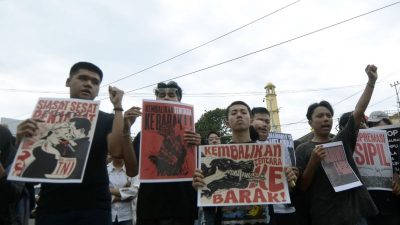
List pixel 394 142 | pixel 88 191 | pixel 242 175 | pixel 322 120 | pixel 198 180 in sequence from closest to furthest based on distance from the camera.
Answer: pixel 88 191 < pixel 198 180 < pixel 242 175 < pixel 322 120 < pixel 394 142

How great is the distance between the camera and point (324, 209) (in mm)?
3020

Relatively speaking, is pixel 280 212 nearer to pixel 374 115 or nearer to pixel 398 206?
pixel 398 206

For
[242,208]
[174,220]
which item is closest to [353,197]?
[242,208]

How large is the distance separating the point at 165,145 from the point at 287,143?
1.74m

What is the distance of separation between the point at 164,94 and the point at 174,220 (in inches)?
45.4

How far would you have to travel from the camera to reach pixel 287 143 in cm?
393

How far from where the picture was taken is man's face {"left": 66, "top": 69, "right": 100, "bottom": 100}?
8.56 ft

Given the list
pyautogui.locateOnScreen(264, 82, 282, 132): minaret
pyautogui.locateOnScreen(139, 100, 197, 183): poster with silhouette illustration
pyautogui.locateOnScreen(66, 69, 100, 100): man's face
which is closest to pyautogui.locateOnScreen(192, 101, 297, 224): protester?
pyautogui.locateOnScreen(139, 100, 197, 183): poster with silhouette illustration

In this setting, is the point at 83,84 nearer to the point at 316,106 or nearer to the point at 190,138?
the point at 190,138


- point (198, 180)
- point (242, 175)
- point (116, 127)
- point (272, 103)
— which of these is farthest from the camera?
point (272, 103)

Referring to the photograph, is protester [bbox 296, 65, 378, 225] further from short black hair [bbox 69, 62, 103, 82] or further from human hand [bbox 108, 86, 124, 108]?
short black hair [bbox 69, 62, 103, 82]

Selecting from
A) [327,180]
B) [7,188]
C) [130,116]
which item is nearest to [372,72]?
[327,180]

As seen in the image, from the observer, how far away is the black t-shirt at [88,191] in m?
2.22

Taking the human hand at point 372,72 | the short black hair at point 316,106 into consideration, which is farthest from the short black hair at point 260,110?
the human hand at point 372,72
